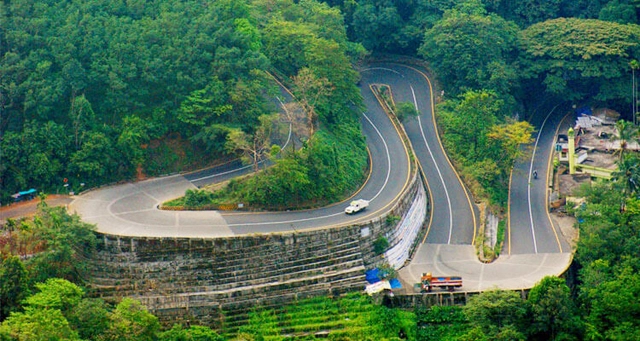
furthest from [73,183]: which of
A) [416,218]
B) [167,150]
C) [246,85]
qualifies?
[416,218]

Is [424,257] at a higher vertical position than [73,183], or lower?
lower

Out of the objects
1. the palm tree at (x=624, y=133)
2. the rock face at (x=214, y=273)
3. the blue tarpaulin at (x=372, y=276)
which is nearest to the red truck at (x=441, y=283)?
the blue tarpaulin at (x=372, y=276)

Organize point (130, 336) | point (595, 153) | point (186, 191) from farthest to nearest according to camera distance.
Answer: point (595, 153) < point (186, 191) < point (130, 336)

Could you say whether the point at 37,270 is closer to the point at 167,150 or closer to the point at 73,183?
the point at 73,183

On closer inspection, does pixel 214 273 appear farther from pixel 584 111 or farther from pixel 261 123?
pixel 584 111

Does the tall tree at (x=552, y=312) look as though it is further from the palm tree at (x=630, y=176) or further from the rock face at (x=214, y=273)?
the palm tree at (x=630, y=176)

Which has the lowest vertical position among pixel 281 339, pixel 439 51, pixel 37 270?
pixel 281 339

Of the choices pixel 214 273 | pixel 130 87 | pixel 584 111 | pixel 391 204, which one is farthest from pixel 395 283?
pixel 584 111
